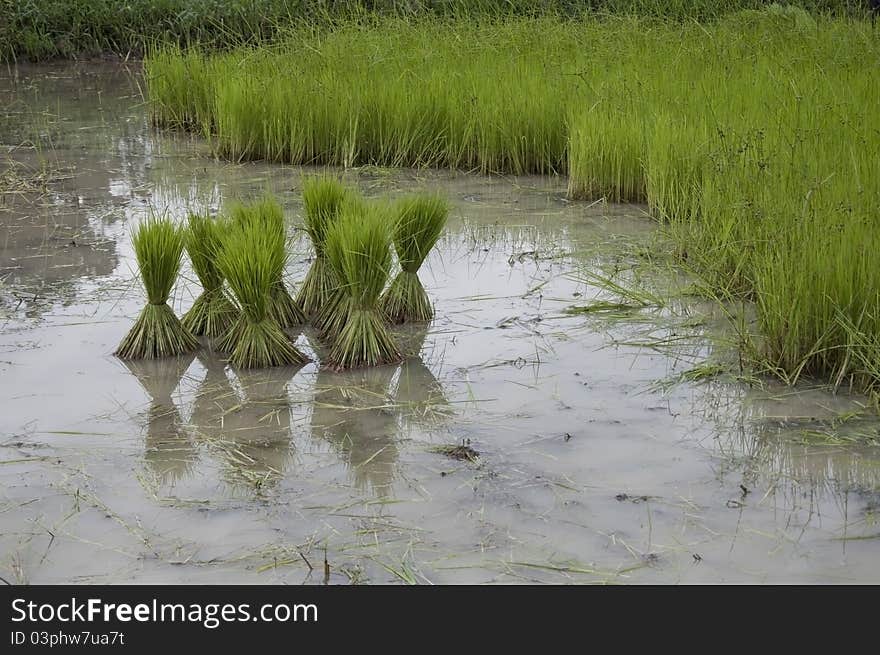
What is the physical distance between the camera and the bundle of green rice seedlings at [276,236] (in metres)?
4.48

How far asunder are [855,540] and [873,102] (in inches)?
159

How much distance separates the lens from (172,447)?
362cm

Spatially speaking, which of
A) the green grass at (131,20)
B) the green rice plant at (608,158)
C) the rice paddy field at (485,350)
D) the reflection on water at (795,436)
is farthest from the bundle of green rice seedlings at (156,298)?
the green grass at (131,20)

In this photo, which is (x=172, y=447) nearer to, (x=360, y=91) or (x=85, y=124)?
(x=360, y=91)

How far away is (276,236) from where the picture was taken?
14.4 feet

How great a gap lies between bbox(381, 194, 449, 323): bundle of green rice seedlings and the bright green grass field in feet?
4.10

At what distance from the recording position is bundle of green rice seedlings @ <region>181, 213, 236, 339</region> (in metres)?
4.48

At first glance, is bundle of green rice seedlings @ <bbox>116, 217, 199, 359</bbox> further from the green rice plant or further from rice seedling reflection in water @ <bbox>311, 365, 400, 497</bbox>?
the green rice plant

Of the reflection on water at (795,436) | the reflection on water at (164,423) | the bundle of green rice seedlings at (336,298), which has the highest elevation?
the bundle of green rice seedlings at (336,298)

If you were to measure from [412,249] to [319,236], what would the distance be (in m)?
0.48

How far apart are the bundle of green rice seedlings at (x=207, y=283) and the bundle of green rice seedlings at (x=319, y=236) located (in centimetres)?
37

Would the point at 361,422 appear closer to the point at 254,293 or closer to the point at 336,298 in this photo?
the point at 254,293

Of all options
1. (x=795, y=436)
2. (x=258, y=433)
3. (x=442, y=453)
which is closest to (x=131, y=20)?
(x=258, y=433)

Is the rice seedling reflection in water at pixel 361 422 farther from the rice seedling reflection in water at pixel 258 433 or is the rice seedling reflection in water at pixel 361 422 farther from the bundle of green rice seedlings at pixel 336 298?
the bundle of green rice seedlings at pixel 336 298
